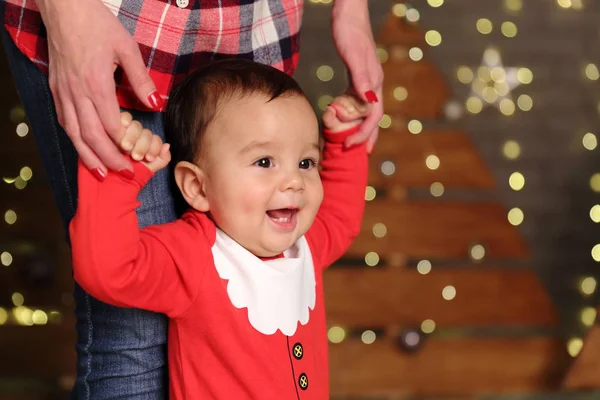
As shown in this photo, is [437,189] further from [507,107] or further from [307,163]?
[307,163]

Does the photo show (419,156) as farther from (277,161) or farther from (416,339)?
(277,161)

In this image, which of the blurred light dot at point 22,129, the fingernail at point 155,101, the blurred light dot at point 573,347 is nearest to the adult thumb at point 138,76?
the fingernail at point 155,101

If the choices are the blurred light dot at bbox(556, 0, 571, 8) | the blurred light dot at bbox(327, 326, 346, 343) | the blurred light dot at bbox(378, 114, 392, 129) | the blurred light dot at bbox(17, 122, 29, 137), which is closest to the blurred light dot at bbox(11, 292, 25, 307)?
the blurred light dot at bbox(17, 122, 29, 137)

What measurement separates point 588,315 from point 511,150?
568 mm

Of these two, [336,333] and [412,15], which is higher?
[412,15]

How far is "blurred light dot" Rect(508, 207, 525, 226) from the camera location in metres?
2.35

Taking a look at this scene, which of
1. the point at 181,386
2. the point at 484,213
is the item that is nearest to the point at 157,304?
the point at 181,386

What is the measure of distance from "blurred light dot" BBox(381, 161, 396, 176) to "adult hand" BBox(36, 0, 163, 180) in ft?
4.25

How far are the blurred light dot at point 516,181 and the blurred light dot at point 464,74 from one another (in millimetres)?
326

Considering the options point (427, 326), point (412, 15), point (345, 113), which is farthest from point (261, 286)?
point (412, 15)

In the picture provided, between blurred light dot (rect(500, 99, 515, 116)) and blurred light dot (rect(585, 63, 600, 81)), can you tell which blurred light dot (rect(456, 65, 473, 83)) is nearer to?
blurred light dot (rect(500, 99, 515, 116))

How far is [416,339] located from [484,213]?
0.42 metres

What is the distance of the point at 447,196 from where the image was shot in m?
2.27

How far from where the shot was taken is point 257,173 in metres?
1.06
